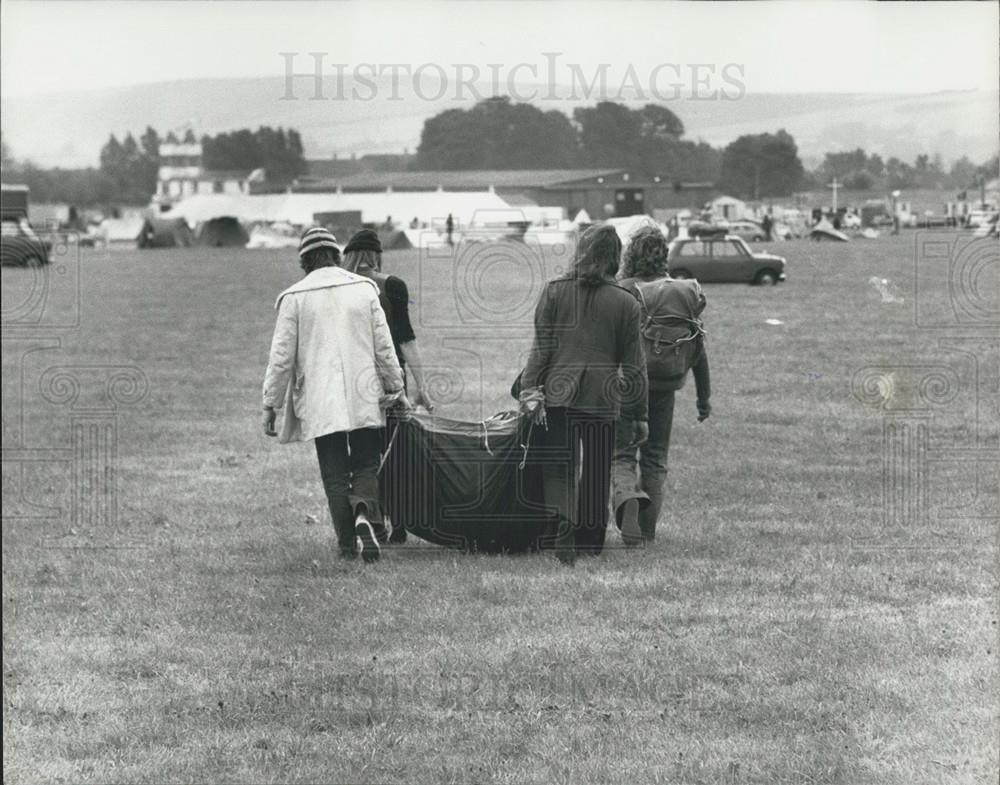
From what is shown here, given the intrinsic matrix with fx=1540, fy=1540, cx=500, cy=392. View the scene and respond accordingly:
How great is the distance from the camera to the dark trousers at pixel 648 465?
8.88 metres

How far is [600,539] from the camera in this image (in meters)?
8.85

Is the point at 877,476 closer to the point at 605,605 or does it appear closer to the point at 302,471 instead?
the point at 605,605

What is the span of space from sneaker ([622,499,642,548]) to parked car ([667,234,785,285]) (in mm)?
2216

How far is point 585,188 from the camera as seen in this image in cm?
661

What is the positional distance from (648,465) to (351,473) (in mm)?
1845

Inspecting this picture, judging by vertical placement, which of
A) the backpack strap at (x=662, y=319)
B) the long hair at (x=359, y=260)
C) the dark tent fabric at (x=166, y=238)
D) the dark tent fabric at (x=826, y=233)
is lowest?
the dark tent fabric at (x=166, y=238)

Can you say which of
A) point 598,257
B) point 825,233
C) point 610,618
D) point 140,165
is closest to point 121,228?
point 140,165

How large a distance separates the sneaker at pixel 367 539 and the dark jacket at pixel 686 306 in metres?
1.78

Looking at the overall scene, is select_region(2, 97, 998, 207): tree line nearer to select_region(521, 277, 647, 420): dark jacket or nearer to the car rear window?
the car rear window

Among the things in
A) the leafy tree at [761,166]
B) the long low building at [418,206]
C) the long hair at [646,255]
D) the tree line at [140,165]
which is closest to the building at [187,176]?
the tree line at [140,165]

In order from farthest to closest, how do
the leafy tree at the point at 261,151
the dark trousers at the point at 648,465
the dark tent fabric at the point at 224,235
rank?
the dark tent fabric at the point at 224,235 < the dark trousers at the point at 648,465 < the leafy tree at the point at 261,151

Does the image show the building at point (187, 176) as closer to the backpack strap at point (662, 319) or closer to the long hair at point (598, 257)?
the long hair at point (598, 257)

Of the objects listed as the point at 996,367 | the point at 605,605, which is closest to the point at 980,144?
the point at 996,367

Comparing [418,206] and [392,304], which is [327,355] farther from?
[418,206]
